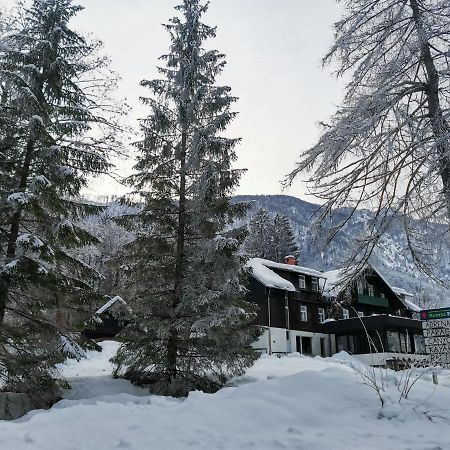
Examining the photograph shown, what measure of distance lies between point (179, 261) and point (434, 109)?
8.22 meters

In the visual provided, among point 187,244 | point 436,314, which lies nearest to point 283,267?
point 187,244

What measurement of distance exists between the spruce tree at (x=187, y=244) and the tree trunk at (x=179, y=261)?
3 centimetres

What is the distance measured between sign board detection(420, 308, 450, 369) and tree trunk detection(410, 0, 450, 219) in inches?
84.7

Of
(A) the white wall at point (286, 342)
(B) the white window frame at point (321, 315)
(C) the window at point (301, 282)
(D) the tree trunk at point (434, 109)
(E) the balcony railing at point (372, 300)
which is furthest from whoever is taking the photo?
(E) the balcony railing at point (372, 300)

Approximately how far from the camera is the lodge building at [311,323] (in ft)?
113

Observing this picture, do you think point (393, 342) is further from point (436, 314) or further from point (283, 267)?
point (436, 314)

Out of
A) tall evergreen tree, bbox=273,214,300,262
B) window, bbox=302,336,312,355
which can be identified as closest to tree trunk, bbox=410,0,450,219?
window, bbox=302,336,312,355

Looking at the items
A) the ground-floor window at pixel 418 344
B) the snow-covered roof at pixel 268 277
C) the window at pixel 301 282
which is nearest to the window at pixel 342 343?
the window at pixel 301 282

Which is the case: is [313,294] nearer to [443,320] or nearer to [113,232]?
[113,232]

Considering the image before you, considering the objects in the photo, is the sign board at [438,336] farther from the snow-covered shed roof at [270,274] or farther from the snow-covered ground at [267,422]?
the snow-covered shed roof at [270,274]

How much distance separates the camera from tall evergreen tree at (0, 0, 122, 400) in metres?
10.7

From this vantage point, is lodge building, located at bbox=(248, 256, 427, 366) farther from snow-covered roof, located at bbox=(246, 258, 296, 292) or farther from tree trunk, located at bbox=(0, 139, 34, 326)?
tree trunk, located at bbox=(0, 139, 34, 326)

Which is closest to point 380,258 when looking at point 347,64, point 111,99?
point 347,64

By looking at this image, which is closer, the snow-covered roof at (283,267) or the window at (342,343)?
the snow-covered roof at (283,267)
